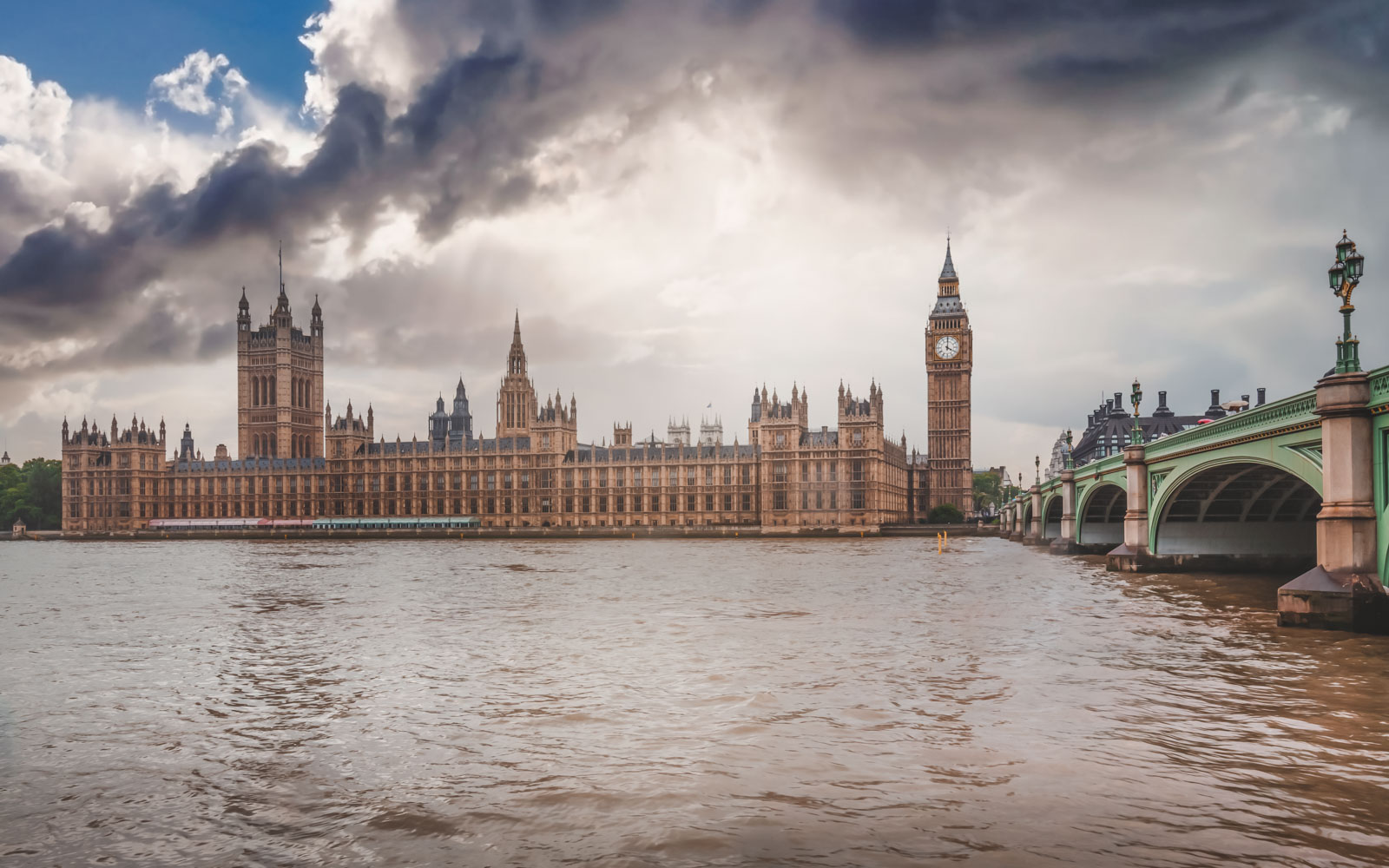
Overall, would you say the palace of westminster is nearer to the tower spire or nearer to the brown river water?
the tower spire

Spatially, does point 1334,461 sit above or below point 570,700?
above

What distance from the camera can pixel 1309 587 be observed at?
20.8 m

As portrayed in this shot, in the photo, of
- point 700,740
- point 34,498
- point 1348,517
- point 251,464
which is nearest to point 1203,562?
point 1348,517

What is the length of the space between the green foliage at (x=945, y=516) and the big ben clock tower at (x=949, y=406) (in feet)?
23.1

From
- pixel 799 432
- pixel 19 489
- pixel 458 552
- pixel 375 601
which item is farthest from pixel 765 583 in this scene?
pixel 19 489

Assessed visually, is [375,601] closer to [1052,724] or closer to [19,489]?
[1052,724]

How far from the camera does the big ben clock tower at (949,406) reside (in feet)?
428

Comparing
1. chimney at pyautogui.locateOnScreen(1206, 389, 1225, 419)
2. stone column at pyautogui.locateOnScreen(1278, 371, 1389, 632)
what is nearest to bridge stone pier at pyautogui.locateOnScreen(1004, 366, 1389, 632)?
stone column at pyautogui.locateOnScreen(1278, 371, 1389, 632)

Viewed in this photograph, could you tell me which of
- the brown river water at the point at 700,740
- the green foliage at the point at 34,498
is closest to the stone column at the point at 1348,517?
the brown river water at the point at 700,740

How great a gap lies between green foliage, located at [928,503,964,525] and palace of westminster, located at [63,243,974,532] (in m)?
5.36

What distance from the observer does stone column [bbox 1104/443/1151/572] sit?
39188 millimetres

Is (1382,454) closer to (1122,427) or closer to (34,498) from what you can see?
(1122,427)

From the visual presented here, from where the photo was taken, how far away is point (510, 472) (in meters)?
135

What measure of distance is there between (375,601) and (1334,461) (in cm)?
2742
